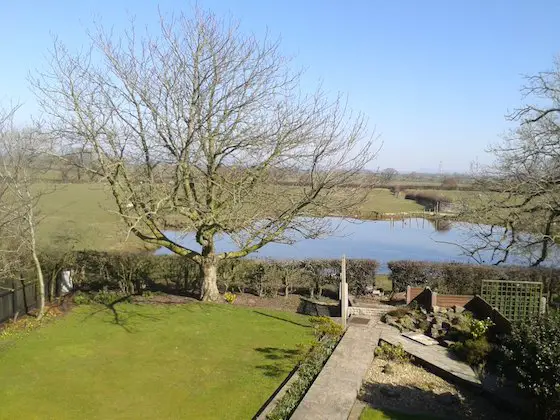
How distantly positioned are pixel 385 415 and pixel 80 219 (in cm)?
1392

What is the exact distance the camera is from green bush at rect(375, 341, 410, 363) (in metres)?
9.61

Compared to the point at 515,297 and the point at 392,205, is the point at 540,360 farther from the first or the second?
the point at 392,205

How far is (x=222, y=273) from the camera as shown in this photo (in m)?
15.3

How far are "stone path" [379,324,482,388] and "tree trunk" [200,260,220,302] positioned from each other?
5.35 m

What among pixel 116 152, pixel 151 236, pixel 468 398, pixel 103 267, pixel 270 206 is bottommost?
pixel 468 398

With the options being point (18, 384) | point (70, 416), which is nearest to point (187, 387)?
point (70, 416)

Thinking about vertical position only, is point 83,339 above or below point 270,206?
below

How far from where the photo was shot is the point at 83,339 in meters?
10.5

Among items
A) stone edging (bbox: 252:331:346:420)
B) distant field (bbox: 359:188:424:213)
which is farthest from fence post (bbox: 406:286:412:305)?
distant field (bbox: 359:188:424:213)

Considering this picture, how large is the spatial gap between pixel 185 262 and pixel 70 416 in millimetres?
8484

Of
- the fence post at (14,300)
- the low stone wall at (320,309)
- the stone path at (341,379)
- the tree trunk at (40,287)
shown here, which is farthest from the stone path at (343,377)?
the fence post at (14,300)

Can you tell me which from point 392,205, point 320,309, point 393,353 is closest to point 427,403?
point 393,353

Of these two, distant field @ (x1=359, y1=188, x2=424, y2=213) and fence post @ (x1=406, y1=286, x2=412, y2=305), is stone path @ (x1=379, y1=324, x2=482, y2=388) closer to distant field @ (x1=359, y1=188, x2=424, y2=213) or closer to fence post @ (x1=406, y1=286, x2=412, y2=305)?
fence post @ (x1=406, y1=286, x2=412, y2=305)

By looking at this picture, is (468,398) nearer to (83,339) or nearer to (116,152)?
(83,339)
